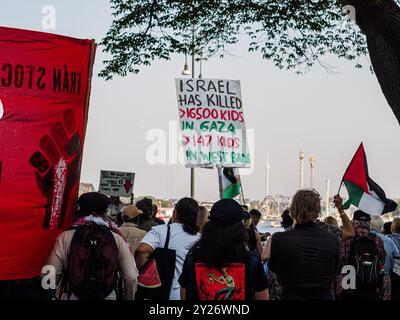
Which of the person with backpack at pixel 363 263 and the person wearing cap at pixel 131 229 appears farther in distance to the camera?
the person wearing cap at pixel 131 229

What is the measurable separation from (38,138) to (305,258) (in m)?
1.93

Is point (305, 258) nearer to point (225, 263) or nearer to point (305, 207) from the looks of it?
point (305, 207)

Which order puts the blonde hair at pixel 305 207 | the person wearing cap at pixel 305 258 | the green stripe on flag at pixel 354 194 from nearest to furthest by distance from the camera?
the person wearing cap at pixel 305 258
the blonde hair at pixel 305 207
the green stripe on flag at pixel 354 194

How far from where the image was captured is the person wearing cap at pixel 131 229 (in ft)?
26.0

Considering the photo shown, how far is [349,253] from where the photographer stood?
25.4ft

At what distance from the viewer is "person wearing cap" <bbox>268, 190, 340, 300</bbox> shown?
520 cm

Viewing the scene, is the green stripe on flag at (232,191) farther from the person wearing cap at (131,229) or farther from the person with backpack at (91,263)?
the person with backpack at (91,263)

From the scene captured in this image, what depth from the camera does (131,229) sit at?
26.3ft

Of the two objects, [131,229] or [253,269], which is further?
[131,229]

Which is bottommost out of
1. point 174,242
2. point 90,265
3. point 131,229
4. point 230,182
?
point 90,265

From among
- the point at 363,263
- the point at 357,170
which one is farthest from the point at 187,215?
the point at 357,170

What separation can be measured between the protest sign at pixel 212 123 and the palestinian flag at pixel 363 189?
466 cm

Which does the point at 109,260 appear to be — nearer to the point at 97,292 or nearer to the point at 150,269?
the point at 97,292

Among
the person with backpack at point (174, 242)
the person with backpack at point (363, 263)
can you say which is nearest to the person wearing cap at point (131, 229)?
the person with backpack at point (174, 242)
